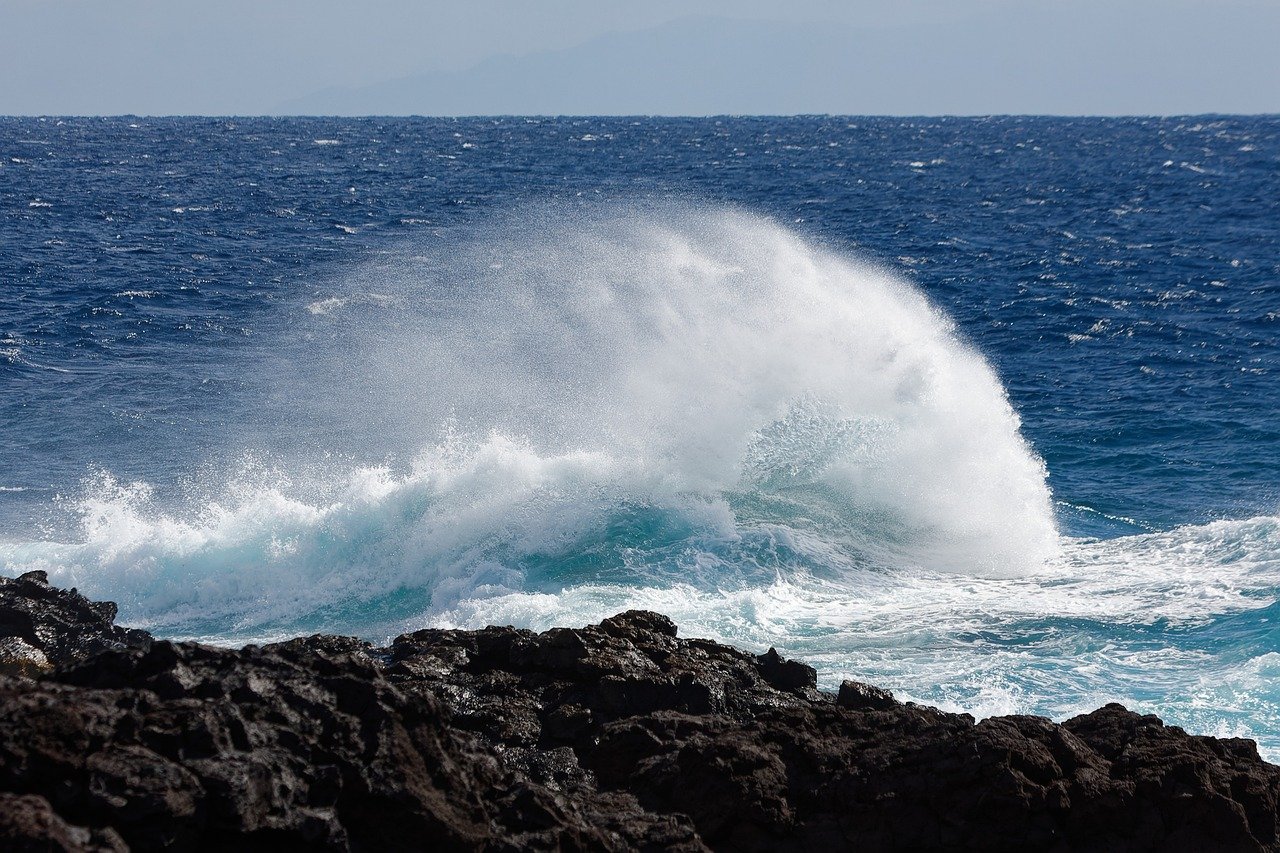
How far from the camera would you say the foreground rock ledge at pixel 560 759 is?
625 centimetres

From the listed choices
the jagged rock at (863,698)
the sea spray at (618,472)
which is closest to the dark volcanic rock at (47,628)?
the sea spray at (618,472)

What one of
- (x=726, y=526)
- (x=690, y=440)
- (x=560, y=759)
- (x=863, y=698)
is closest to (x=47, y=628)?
(x=560, y=759)

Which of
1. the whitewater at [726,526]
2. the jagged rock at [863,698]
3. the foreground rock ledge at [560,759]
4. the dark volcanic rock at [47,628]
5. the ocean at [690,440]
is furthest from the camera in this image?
the ocean at [690,440]

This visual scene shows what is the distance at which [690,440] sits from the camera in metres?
21.1

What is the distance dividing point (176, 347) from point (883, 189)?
40.1 m

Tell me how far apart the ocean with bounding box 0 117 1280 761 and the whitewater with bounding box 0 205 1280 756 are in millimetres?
68

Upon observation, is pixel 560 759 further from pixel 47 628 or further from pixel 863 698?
pixel 47 628

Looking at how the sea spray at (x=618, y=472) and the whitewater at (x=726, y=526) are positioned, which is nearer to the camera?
the whitewater at (x=726, y=526)

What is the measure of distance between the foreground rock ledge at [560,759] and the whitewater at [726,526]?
12.1 ft

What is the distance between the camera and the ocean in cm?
1559

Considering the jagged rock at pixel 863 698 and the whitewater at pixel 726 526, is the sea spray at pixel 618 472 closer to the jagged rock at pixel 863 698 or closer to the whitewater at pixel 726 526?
the whitewater at pixel 726 526

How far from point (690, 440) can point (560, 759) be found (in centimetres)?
1242

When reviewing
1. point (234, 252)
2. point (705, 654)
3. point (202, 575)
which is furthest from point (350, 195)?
point (705, 654)

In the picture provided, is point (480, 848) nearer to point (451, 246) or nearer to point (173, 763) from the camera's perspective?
point (173, 763)
